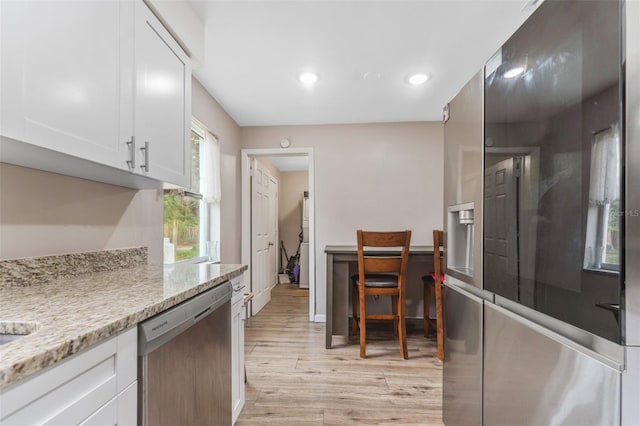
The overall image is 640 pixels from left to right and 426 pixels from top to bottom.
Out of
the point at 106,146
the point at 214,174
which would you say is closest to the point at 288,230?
the point at 214,174

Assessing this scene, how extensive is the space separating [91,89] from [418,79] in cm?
236

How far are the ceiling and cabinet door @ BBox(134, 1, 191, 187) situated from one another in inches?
15.5

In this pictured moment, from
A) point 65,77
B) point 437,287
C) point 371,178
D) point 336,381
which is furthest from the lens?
point 371,178

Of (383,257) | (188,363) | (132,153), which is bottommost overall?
(188,363)

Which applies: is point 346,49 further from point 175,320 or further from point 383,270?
point 175,320

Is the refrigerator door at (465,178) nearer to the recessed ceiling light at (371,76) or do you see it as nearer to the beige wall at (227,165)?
the recessed ceiling light at (371,76)

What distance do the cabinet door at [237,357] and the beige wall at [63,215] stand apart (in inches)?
29.0

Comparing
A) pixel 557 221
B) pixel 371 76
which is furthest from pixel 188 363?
pixel 371 76

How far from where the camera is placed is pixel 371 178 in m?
3.73

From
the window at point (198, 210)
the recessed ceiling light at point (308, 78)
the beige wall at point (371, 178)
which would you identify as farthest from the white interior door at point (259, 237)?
the recessed ceiling light at point (308, 78)

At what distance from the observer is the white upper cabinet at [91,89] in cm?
82

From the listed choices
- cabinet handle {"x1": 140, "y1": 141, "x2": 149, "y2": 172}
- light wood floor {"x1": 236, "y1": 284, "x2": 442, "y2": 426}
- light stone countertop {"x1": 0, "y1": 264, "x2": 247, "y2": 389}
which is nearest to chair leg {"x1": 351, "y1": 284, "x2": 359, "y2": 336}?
light wood floor {"x1": 236, "y1": 284, "x2": 442, "y2": 426}

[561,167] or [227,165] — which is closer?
[561,167]

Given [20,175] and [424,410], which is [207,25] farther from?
[424,410]
